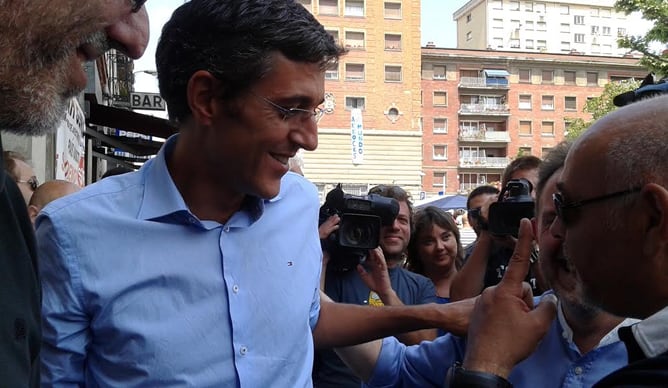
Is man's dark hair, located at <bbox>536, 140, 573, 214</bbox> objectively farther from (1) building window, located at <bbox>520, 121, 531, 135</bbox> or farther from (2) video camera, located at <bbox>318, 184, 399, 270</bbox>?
(1) building window, located at <bbox>520, 121, 531, 135</bbox>

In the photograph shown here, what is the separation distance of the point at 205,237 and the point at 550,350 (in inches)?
39.6

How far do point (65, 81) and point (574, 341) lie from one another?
1.47m

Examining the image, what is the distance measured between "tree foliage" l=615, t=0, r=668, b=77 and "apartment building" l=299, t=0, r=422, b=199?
73.8 ft

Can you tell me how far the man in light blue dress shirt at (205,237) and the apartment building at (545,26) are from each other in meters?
66.0

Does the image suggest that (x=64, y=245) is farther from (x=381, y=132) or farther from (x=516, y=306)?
(x=381, y=132)

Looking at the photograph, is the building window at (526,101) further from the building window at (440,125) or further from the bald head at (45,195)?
the bald head at (45,195)

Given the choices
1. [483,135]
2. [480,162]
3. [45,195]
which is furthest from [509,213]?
[483,135]

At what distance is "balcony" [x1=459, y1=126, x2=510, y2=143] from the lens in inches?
1924

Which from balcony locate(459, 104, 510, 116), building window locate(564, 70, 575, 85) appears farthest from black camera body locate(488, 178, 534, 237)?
building window locate(564, 70, 575, 85)

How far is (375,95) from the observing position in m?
38.4

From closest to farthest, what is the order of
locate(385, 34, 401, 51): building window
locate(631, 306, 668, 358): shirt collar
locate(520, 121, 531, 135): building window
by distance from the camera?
locate(631, 306, 668, 358): shirt collar < locate(385, 34, 401, 51): building window < locate(520, 121, 531, 135): building window

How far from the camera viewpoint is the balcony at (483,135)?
4888cm

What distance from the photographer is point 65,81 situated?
4.28ft

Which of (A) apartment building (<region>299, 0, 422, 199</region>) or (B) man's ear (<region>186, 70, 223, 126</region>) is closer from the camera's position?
(B) man's ear (<region>186, 70, 223, 126</region>)
